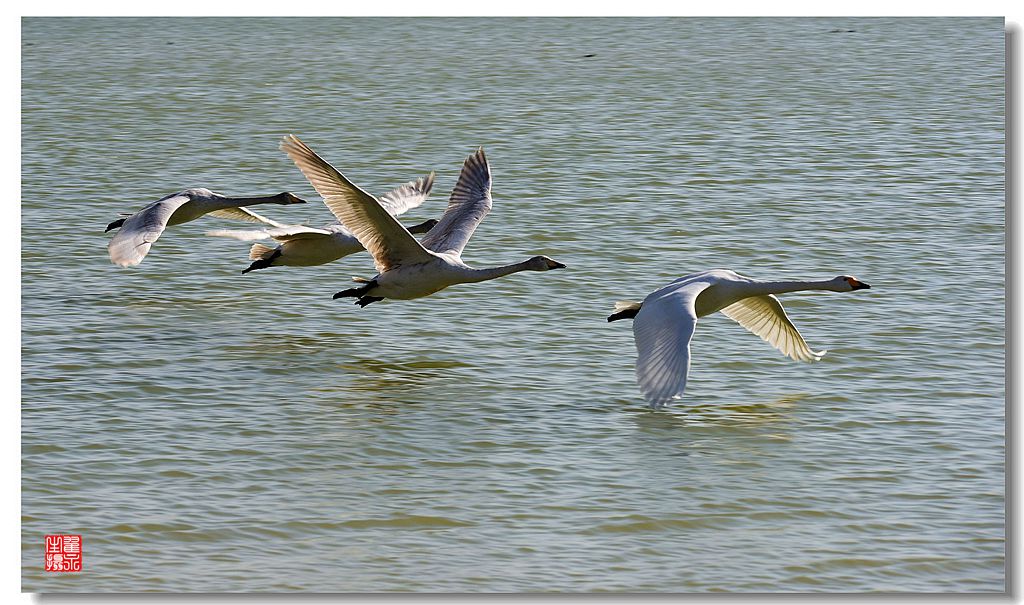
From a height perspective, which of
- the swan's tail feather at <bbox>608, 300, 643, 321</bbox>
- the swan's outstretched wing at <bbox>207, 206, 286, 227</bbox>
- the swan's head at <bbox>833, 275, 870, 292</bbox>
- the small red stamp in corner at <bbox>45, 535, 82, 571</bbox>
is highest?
the swan's head at <bbox>833, 275, 870, 292</bbox>

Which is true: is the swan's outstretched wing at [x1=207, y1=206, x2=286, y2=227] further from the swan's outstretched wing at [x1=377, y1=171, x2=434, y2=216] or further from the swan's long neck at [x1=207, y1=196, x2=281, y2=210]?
the swan's outstretched wing at [x1=377, y1=171, x2=434, y2=216]

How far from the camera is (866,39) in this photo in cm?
1591

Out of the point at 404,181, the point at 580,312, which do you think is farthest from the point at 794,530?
the point at 404,181

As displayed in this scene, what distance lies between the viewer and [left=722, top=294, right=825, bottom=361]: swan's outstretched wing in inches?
494

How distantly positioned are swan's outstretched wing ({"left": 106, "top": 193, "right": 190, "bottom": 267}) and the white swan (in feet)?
12.0

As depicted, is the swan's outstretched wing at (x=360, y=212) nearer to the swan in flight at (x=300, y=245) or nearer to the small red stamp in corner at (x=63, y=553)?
the swan in flight at (x=300, y=245)

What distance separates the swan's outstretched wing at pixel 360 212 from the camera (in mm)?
11703

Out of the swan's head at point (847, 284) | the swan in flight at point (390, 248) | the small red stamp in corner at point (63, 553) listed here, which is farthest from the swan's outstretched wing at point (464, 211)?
the small red stamp in corner at point (63, 553)

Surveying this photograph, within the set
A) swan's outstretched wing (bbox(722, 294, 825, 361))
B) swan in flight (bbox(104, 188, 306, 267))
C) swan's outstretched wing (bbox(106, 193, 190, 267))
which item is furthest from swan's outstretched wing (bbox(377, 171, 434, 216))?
swan's outstretched wing (bbox(722, 294, 825, 361))

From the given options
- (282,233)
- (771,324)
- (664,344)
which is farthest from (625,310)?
(282,233)

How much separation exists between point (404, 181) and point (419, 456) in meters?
6.85

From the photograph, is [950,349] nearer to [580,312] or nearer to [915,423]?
[915,423]

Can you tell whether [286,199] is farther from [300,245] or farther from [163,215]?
[163,215]

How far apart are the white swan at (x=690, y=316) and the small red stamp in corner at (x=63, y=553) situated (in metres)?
3.41
